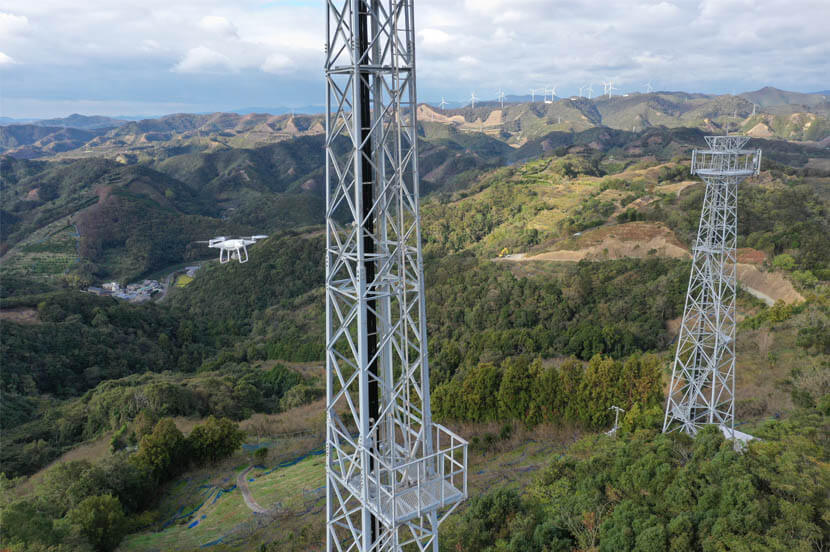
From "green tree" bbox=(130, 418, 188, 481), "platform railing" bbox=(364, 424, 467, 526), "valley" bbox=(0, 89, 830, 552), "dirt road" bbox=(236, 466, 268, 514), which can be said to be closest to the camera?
"platform railing" bbox=(364, 424, 467, 526)

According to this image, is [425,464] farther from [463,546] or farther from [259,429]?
[259,429]

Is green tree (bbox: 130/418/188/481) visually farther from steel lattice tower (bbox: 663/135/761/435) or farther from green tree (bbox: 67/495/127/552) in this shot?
steel lattice tower (bbox: 663/135/761/435)

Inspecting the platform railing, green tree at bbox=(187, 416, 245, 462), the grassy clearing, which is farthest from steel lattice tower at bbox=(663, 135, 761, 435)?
green tree at bbox=(187, 416, 245, 462)

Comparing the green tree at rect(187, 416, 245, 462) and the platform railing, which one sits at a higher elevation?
the platform railing

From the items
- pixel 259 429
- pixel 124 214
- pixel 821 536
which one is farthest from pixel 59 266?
pixel 821 536

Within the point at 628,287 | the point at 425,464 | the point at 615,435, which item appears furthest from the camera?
the point at 628,287

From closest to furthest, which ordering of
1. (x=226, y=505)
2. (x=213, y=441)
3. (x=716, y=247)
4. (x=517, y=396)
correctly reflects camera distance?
(x=716, y=247) → (x=226, y=505) → (x=213, y=441) → (x=517, y=396)

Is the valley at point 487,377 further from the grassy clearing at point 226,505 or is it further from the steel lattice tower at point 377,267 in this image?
the steel lattice tower at point 377,267

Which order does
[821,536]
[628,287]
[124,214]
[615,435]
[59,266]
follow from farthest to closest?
[124,214] < [59,266] < [628,287] < [615,435] < [821,536]

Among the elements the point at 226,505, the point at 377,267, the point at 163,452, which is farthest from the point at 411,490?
the point at 163,452

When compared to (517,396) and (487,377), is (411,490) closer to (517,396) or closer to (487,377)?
(517,396)

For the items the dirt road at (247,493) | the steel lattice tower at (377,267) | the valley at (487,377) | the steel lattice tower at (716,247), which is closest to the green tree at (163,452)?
the valley at (487,377)
